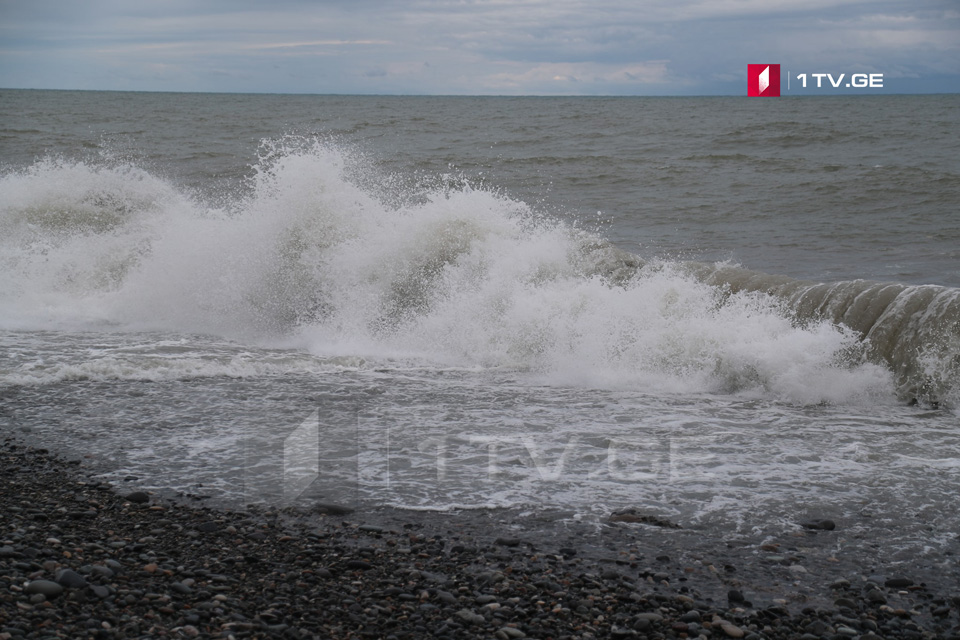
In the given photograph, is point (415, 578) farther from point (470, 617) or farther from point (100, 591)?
point (100, 591)

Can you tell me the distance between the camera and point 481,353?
7941 millimetres

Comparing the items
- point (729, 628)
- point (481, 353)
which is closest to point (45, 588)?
point (729, 628)

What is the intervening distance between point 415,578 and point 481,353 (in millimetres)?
4453

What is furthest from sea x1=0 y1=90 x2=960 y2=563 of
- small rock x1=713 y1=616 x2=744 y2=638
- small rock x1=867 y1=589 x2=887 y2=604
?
small rock x1=713 y1=616 x2=744 y2=638

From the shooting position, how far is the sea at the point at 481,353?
473cm

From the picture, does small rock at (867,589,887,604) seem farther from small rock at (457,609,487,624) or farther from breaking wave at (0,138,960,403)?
breaking wave at (0,138,960,403)

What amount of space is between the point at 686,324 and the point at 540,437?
9.12ft

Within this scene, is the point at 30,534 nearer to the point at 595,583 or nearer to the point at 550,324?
the point at 595,583

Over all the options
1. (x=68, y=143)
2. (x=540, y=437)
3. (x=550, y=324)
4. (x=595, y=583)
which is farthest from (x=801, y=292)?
(x=68, y=143)

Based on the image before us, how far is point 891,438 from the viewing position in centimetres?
557

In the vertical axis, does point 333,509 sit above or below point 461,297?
below

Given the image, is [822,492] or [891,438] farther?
[891,438]

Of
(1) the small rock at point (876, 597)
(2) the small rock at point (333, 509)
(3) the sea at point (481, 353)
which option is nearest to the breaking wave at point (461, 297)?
(3) the sea at point (481, 353)

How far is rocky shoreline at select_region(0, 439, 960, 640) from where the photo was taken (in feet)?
10.3
